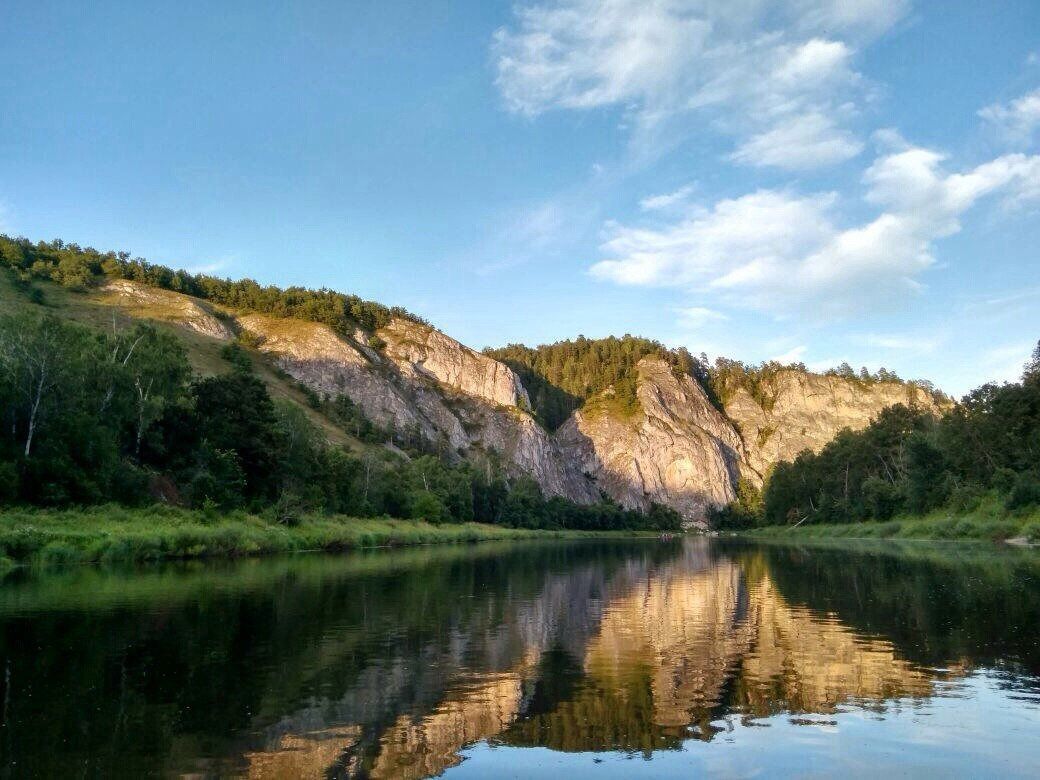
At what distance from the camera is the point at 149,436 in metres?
54.9

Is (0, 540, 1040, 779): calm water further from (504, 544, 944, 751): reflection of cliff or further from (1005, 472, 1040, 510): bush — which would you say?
(1005, 472, 1040, 510): bush

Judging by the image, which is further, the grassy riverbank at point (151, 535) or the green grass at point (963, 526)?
the green grass at point (963, 526)

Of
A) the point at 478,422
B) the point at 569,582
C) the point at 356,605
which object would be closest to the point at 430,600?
the point at 356,605

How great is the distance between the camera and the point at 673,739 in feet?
31.6

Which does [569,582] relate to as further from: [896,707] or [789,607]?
[896,707]

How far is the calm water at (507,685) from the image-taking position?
8.77m

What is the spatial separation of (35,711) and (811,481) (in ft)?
468

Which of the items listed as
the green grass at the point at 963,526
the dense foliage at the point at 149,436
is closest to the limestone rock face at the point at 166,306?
the dense foliage at the point at 149,436

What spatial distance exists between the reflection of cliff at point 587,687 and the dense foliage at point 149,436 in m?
33.2

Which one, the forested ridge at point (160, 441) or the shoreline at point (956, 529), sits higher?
the forested ridge at point (160, 441)

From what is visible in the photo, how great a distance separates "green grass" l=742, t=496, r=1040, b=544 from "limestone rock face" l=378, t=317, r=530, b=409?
4116 inches

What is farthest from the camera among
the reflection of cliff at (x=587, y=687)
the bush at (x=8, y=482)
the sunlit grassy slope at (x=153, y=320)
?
the sunlit grassy slope at (x=153, y=320)

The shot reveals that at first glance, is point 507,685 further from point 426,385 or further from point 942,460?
point 426,385

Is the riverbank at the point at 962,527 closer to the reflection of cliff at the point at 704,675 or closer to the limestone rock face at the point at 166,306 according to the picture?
the reflection of cliff at the point at 704,675
